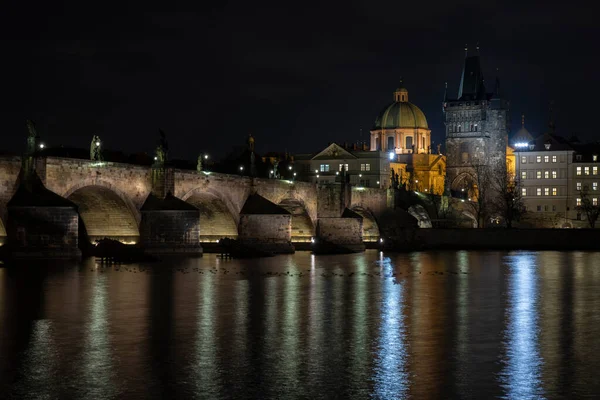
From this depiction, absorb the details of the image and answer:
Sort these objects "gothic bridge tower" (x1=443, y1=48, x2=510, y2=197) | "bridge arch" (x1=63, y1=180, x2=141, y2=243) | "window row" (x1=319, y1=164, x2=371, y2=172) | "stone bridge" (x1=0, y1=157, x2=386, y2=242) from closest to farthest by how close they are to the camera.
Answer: "stone bridge" (x1=0, y1=157, x2=386, y2=242), "bridge arch" (x1=63, y1=180, x2=141, y2=243), "window row" (x1=319, y1=164, x2=371, y2=172), "gothic bridge tower" (x1=443, y1=48, x2=510, y2=197)

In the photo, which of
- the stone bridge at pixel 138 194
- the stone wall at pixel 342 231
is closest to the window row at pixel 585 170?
the stone bridge at pixel 138 194

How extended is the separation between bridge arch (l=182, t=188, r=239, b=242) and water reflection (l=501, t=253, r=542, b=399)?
2935 centimetres

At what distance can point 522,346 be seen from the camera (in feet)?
67.8

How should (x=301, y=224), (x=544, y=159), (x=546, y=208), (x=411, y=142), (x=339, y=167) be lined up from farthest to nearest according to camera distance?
(x=411, y=142) < (x=339, y=167) < (x=546, y=208) < (x=544, y=159) < (x=301, y=224)

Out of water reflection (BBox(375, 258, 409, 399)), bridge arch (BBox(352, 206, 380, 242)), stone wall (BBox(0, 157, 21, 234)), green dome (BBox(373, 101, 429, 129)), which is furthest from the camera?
green dome (BBox(373, 101, 429, 129))

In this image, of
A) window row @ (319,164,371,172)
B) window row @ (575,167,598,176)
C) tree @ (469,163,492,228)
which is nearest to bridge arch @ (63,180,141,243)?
tree @ (469,163,492,228)

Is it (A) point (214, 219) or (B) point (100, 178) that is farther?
(A) point (214, 219)

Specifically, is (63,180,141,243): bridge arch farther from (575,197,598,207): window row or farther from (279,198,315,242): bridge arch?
(575,197,598,207): window row

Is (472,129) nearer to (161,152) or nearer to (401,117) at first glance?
(401,117)

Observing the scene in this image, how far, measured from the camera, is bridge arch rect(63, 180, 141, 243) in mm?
54094

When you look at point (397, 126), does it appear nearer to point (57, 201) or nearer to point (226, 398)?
point (57, 201)

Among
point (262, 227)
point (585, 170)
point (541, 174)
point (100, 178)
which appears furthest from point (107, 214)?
point (541, 174)

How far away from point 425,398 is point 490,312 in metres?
12.5

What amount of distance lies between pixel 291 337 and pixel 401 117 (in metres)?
138
